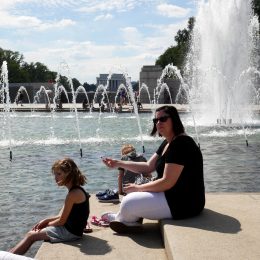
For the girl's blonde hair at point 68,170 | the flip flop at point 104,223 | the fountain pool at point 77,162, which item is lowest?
the fountain pool at point 77,162

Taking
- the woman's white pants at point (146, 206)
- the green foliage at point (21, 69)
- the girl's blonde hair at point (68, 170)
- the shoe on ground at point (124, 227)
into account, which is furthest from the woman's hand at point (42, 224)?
the green foliage at point (21, 69)

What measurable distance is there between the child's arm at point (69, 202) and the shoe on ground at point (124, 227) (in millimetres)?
423

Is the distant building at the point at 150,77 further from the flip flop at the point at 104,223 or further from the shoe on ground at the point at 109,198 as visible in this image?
the flip flop at the point at 104,223

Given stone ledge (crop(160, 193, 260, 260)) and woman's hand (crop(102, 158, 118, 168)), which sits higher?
woman's hand (crop(102, 158, 118, 168))

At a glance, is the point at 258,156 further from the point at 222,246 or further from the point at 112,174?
the point at 222,246

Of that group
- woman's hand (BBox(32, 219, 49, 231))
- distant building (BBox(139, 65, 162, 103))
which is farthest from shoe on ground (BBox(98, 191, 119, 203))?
distant building (BBox(139, 65, 162, 103))

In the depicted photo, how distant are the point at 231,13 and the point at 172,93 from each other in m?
20.8

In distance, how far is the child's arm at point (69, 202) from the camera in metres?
5.42

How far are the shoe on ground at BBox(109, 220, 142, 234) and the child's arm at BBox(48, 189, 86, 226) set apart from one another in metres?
0.42

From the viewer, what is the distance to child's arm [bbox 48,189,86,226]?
17.8 feet

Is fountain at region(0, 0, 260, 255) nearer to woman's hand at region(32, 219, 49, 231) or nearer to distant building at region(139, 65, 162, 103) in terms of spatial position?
woman's hand at region(32, 219, 49, 231)

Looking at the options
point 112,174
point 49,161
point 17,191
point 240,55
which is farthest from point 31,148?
point 240,55

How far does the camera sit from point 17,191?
9.63 meters

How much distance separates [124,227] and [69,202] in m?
0.64
